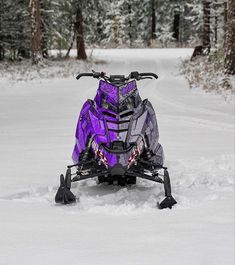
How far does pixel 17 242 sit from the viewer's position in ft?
14.1

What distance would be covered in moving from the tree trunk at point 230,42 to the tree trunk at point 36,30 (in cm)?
944

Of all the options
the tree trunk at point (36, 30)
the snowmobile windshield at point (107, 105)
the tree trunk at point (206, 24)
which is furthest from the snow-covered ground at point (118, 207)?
the tree trunk at point (206, 24)

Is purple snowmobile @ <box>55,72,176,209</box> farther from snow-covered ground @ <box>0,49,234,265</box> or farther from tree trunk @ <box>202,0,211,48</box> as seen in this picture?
tree trunk @ <box>202,0,211,48</box>

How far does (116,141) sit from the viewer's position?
18.2 feet

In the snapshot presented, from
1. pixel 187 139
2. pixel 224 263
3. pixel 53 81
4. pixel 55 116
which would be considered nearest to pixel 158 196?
pixel 224 263

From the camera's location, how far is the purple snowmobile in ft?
A: 18.0

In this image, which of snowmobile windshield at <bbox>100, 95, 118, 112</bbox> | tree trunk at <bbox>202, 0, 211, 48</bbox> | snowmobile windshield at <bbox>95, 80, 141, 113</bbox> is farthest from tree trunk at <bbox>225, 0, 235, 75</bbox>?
snowmobile windshield at <bbox>100, 95, 118, 112</bbox>

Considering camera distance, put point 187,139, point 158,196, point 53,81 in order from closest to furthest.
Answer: point 158,196, point 187,139, point 53,81

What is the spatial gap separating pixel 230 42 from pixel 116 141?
1199cm

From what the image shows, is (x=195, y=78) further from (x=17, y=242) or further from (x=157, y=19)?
(x=157, y=19)

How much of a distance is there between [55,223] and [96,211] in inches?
22.3

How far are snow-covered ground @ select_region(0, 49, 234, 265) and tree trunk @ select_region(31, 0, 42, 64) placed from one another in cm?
1191

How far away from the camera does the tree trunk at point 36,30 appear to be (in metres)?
22.5

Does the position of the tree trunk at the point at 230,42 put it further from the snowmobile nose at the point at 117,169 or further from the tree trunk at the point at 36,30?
the snowmobile nose at the point at 117,169
